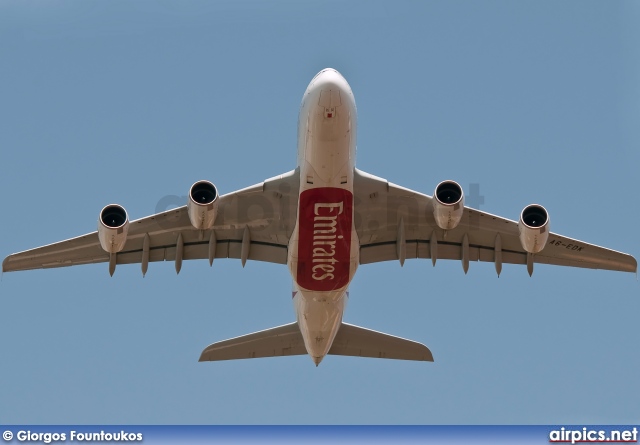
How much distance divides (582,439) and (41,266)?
15116 mm

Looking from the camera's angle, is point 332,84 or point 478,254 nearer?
point 332,84

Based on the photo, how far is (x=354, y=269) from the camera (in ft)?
95.8

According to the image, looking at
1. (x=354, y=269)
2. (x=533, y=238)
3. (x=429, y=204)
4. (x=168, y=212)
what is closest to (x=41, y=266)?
(x=168, y=212)

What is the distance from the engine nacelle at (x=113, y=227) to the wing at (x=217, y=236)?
1913mm

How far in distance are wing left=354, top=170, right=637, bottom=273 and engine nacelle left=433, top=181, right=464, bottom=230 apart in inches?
65.6

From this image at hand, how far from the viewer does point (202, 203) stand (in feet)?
92.1

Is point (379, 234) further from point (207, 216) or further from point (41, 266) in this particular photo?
point (41, 266)

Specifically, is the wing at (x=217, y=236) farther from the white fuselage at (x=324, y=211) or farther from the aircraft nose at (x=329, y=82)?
the aircraft nose at (x=329, y=82)

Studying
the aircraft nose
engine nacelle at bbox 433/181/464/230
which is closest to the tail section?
engine nacelle at bbox 433/181/464/230

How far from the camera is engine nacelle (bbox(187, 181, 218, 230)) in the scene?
28.0 meters

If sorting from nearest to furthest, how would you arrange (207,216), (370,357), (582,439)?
(582,439) < (207,216) < (370,357)

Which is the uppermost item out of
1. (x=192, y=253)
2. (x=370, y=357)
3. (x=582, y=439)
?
(x=192, y=253)

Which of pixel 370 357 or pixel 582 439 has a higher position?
pixel 370 357

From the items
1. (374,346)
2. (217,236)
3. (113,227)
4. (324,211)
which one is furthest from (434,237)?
(113,227)
